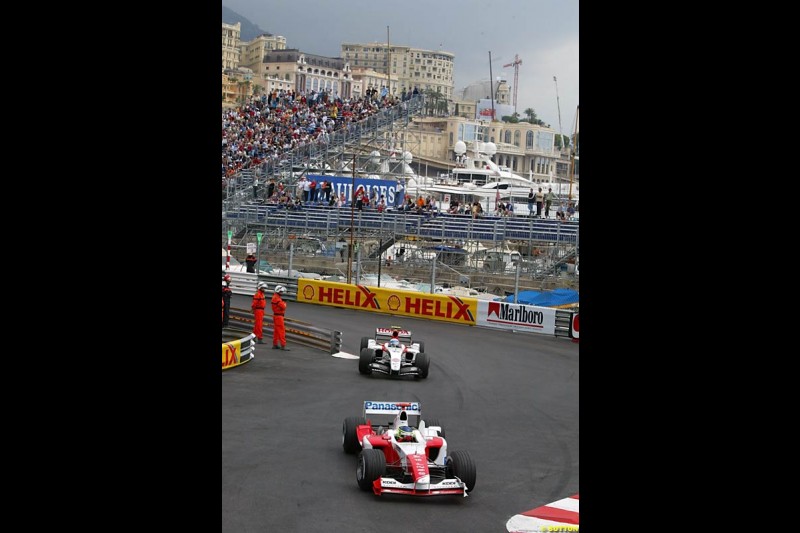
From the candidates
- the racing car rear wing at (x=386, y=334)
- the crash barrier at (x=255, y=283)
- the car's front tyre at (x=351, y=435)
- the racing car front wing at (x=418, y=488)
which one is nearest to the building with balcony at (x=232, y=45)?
the crash barrier at (x=255, y=283)

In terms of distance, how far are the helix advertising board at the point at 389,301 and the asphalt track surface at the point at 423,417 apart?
58.8 inches

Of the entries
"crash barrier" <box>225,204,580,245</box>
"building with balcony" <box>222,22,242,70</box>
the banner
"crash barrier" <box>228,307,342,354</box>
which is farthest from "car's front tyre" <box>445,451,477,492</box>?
"building with balcony" <box>222,22,242,70</box>

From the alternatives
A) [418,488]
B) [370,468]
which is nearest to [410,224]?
[370,468]

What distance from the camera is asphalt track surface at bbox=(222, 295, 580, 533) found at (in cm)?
1067

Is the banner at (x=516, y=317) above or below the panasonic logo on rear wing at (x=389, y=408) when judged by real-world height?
above

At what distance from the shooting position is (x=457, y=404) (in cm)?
1708

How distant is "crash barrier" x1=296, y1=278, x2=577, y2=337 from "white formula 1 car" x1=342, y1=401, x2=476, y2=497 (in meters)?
12.8

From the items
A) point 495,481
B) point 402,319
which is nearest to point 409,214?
point 402,319

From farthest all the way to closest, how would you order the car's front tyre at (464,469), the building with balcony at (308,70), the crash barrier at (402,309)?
the building with balcony at (308,70) < the crash barrier at (402,309) < the car's front tyre at (464,469)

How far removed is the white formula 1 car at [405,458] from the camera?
442 inches

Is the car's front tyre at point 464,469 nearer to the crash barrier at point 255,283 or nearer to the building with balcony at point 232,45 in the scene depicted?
the crash barrier at point 255,283

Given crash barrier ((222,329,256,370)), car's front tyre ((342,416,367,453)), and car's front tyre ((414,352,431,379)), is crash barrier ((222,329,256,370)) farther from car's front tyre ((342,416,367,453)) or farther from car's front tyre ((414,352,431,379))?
car's front tyre ((342,416,367,453))

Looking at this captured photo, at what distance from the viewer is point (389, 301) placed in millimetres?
28266
